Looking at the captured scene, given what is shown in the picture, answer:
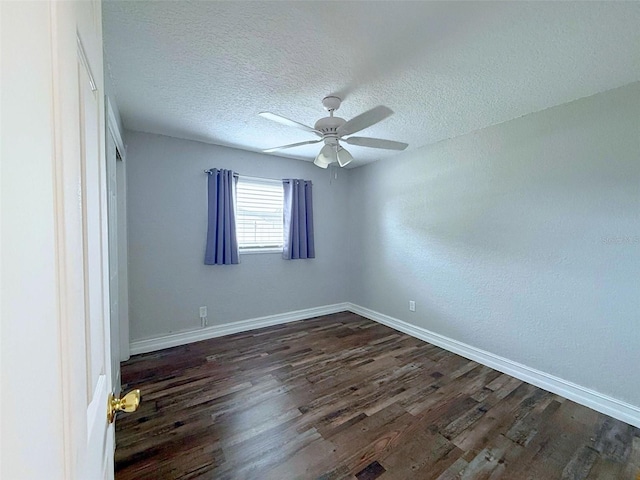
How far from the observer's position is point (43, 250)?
34 cm

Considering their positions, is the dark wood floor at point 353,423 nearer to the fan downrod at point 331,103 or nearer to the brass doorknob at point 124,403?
the brass doorknob at point 124,403

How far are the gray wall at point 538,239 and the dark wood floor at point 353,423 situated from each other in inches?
16.6

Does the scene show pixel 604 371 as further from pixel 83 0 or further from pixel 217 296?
pixel 217 296

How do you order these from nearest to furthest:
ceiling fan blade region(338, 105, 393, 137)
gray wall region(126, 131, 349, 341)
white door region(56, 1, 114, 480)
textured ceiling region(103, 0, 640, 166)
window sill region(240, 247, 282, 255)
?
white door region(56, 1, 114, 480) → textured ceiling region(103, 0, 640, 166) → ceiling fan blade region(338, 105, 393, 137) → gray wall region(126, 131, 349, 341) → window sill region(240, 247, 282, 255)

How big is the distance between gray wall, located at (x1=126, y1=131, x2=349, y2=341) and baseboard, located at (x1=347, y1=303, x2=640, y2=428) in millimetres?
1811

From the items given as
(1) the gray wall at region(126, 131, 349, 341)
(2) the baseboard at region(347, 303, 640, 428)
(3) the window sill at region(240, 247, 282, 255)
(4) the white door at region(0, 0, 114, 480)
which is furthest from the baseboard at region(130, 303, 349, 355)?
(4) the white door at region(0, 0, 114, 480)

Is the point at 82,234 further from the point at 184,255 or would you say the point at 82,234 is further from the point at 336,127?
the point at 184,255

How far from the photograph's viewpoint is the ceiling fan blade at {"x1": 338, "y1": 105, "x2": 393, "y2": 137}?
1.69 m

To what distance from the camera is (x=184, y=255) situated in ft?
10.1

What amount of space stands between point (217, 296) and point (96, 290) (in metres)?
2.84

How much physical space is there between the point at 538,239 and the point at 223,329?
134 inches

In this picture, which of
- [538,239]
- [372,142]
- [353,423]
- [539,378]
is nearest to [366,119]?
[372,142]

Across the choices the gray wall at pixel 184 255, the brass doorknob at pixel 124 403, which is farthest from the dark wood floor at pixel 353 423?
the brass doorknob at pixel 124 403

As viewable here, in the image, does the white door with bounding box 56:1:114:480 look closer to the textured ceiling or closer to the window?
the textured ceiling
